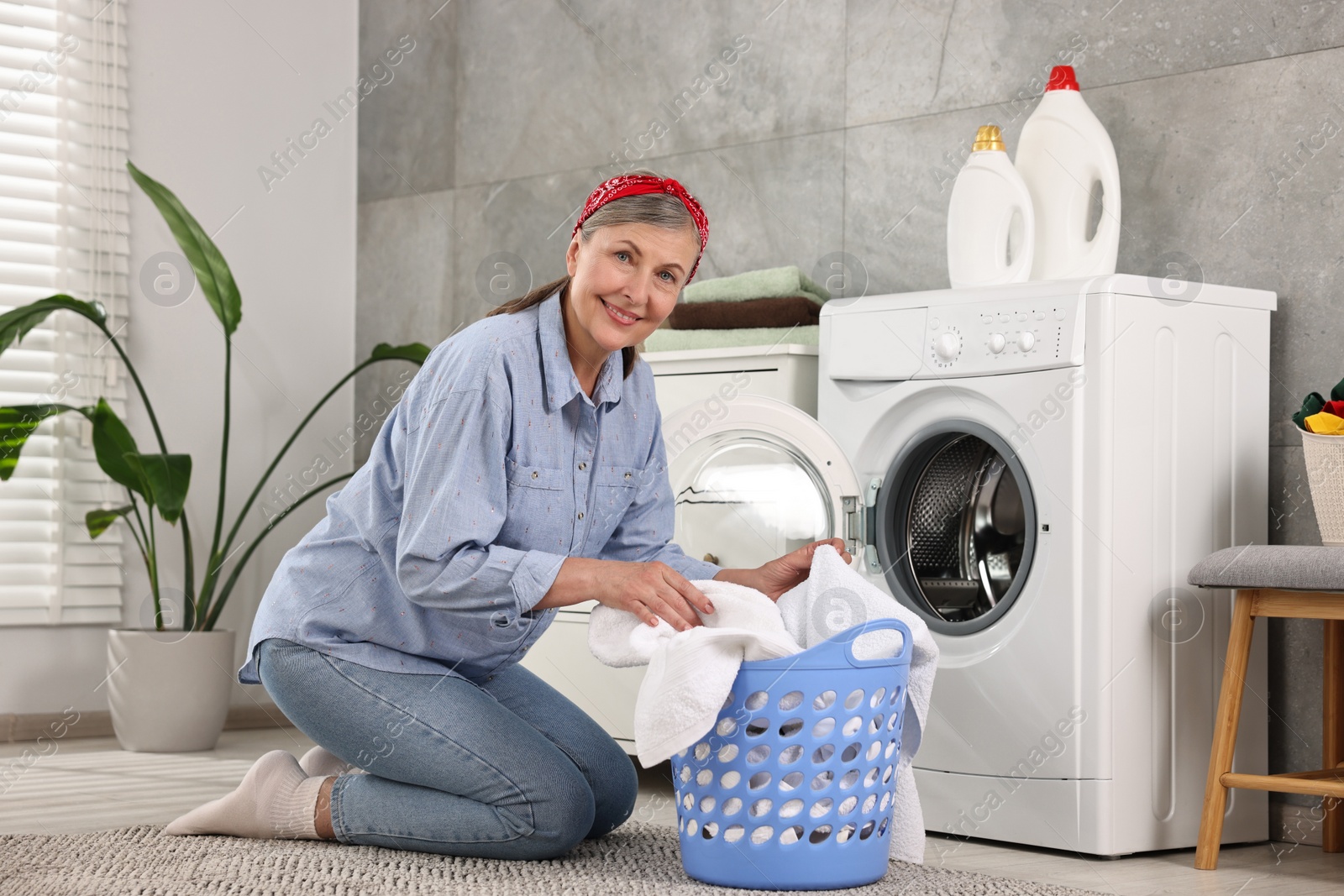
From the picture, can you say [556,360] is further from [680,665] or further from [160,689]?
[160,689]

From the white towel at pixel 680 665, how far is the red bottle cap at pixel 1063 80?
1.37 meters

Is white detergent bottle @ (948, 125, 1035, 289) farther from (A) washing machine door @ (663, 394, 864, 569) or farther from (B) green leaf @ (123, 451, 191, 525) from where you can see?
(B) green leaf @ (123, 451, 191, 525)

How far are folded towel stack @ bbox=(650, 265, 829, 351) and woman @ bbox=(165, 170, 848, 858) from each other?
89cm

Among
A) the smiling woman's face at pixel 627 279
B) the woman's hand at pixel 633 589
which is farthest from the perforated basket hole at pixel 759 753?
the smiling woman's face at pixel 627 279

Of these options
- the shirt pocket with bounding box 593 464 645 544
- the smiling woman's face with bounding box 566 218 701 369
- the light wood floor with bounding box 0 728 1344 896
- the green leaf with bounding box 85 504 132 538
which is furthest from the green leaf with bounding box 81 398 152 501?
the smiling woman's face with bounding box 566 218 701 369

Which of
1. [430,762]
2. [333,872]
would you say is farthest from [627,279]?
[333,872]

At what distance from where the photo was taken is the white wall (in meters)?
3.60

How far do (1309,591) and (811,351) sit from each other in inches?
39.3

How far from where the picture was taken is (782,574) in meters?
1.82

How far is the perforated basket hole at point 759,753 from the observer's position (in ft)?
5.24

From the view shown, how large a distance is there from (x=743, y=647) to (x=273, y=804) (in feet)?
2.39

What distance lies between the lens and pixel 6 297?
134 inches

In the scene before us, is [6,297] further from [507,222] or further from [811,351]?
[811,351]

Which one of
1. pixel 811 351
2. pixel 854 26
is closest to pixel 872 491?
pixel 811 351
